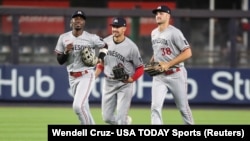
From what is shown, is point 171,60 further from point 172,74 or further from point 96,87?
point 96,87

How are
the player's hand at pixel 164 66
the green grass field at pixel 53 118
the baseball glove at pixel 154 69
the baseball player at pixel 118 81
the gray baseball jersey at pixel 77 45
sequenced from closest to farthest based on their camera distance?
the player's hand at pixel 164 66, the baseball glove at pixel 154 69, the gray baseball jersey at pixel 77 45, the baseball player at pixel 118 81, the green grass field at pixel 53 118

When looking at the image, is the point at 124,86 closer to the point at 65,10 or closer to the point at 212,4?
the point at 65,10

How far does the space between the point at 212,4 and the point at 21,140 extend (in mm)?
14431

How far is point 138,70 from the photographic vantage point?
12945 millimetres

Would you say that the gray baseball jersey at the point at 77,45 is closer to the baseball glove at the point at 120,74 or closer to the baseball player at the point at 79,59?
the baseball player at the point at 79,59

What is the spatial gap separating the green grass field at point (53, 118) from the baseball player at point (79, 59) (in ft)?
2.88

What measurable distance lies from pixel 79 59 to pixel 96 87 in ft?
22.6

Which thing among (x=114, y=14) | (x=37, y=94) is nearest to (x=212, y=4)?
(x=114, y=14)

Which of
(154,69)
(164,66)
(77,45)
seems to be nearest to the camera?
(164,66)

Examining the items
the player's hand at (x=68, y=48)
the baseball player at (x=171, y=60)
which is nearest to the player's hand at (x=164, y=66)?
the baseball player at (x=171, y=60)

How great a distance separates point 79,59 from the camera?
41.9ft

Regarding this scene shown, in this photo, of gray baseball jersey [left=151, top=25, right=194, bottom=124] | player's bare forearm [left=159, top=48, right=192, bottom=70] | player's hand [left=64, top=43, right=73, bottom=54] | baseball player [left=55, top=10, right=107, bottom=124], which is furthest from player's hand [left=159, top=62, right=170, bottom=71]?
player's hand [left=64, top=43, right=73, bottom=54]

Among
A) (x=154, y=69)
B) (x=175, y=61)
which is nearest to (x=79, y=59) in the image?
(x=154, y=69)

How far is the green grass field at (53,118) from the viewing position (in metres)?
13.8
